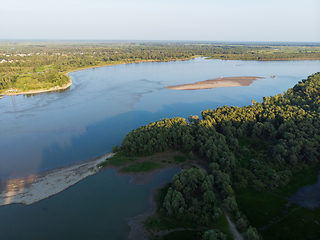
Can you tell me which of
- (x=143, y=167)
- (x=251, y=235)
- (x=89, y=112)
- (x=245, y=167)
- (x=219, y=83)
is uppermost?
(x=219, y=83)

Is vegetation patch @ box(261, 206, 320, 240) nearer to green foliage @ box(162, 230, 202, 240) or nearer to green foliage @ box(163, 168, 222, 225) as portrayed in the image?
green foliage @ box(163, 168, 222, 225)

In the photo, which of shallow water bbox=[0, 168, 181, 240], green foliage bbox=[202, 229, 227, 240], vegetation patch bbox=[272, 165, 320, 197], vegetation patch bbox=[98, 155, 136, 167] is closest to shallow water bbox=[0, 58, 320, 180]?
vegetation patch bbox=[98, 155, 136, 167]

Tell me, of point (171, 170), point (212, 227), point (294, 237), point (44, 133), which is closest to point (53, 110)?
point (44, 133)

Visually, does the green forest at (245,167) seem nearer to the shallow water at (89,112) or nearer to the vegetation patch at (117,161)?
the vegetation patch at (117,161)

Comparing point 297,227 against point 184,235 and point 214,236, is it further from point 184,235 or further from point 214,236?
point 184,235

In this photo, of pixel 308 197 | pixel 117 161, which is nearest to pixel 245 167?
pixel 308 197

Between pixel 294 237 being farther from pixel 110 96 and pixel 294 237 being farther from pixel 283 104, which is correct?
pixel 110 96
